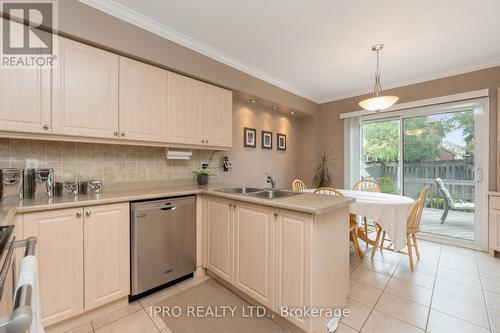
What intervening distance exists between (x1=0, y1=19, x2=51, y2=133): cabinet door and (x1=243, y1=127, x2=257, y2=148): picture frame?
239cm

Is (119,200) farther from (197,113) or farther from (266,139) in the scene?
(266,139)

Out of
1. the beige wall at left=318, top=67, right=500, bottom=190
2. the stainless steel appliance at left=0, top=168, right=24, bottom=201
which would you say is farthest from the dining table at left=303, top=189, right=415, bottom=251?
the stainless steel appliance at left=0, top=168, right=24, bottom=201

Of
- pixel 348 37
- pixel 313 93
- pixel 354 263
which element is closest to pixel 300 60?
pixel 348 37

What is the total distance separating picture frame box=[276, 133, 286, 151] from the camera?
416 centimetres

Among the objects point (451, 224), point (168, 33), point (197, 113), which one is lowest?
point (451, 224)

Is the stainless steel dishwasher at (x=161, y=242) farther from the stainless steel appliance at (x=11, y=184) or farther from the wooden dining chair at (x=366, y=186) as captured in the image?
the wooden dining chair at (x=366, y=186)

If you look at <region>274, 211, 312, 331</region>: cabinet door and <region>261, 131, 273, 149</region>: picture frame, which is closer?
<region>274, 211, 312, 331</region>: cabinet door

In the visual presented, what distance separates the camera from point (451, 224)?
133 inches

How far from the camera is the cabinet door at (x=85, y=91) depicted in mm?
1707

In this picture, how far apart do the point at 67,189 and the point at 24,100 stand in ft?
2.43

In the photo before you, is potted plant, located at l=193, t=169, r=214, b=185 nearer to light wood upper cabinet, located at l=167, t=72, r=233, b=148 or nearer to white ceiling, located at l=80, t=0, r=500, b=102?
light wood upper cabinet, located at l=167, t=72, r=233, b=148

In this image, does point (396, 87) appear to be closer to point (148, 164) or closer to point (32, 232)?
point (148, 164)

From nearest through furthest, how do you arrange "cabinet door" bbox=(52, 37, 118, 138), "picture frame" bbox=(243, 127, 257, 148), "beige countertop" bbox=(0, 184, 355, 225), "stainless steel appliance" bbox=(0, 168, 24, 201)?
"beige countertop" bbox=(0, 184, 355, 225) < "stainless steel appliance" bbox=(0, 168, 24, 201) < "cabinet door" bbox=(52, 37, 118, 138) < "picture frame" bbox=(243, 127, 257, 148)

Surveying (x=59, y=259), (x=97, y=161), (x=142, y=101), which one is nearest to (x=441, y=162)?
(x=142, y=101)
